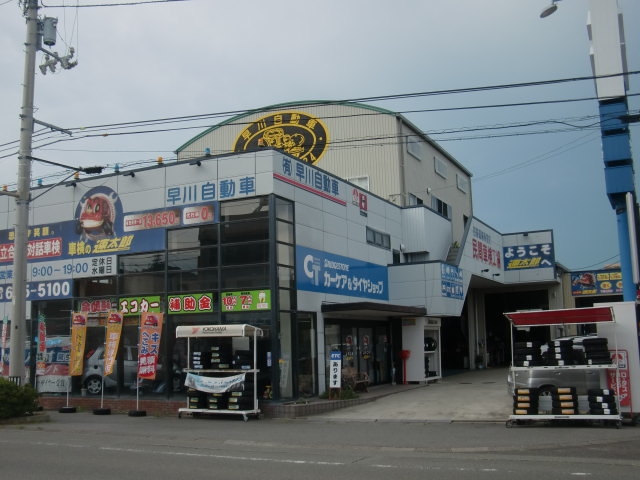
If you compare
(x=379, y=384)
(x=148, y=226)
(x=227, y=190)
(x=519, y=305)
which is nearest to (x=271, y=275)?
(x=227, y=190)

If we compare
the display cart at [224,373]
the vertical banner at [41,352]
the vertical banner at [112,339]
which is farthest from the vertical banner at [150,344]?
the vertical banner at [41,352]

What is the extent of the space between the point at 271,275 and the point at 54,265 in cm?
862

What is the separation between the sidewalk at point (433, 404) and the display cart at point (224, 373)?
1.90 metres

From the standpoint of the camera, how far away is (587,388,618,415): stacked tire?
1392 cm

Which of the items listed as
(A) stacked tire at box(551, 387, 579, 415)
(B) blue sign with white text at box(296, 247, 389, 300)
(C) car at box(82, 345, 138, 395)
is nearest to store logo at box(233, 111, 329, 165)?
(B) blue sign with white text at box(296, 247, 389, 300)

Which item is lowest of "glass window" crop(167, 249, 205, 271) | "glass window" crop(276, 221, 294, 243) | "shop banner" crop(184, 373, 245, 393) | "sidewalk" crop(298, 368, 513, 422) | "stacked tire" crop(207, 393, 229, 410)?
"sidewalk" crop(298, 368, 513, 422)

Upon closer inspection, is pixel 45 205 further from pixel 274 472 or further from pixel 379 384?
pixel 274 472

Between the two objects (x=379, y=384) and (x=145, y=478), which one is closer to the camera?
(x=145, y=478)

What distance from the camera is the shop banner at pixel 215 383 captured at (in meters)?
17.3

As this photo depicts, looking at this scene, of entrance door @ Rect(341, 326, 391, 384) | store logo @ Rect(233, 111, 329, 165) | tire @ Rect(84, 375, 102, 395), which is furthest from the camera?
store logo @ Rect(233, 111, 329, 165)

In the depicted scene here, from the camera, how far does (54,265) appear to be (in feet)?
72.6

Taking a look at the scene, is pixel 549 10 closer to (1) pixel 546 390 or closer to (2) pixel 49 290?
(1) pixel 546 390

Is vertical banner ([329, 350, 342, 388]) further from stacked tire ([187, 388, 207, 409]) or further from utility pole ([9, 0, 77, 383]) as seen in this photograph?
utility pole ([9, 0, 77, 383])

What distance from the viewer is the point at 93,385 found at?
21031 millimetres
